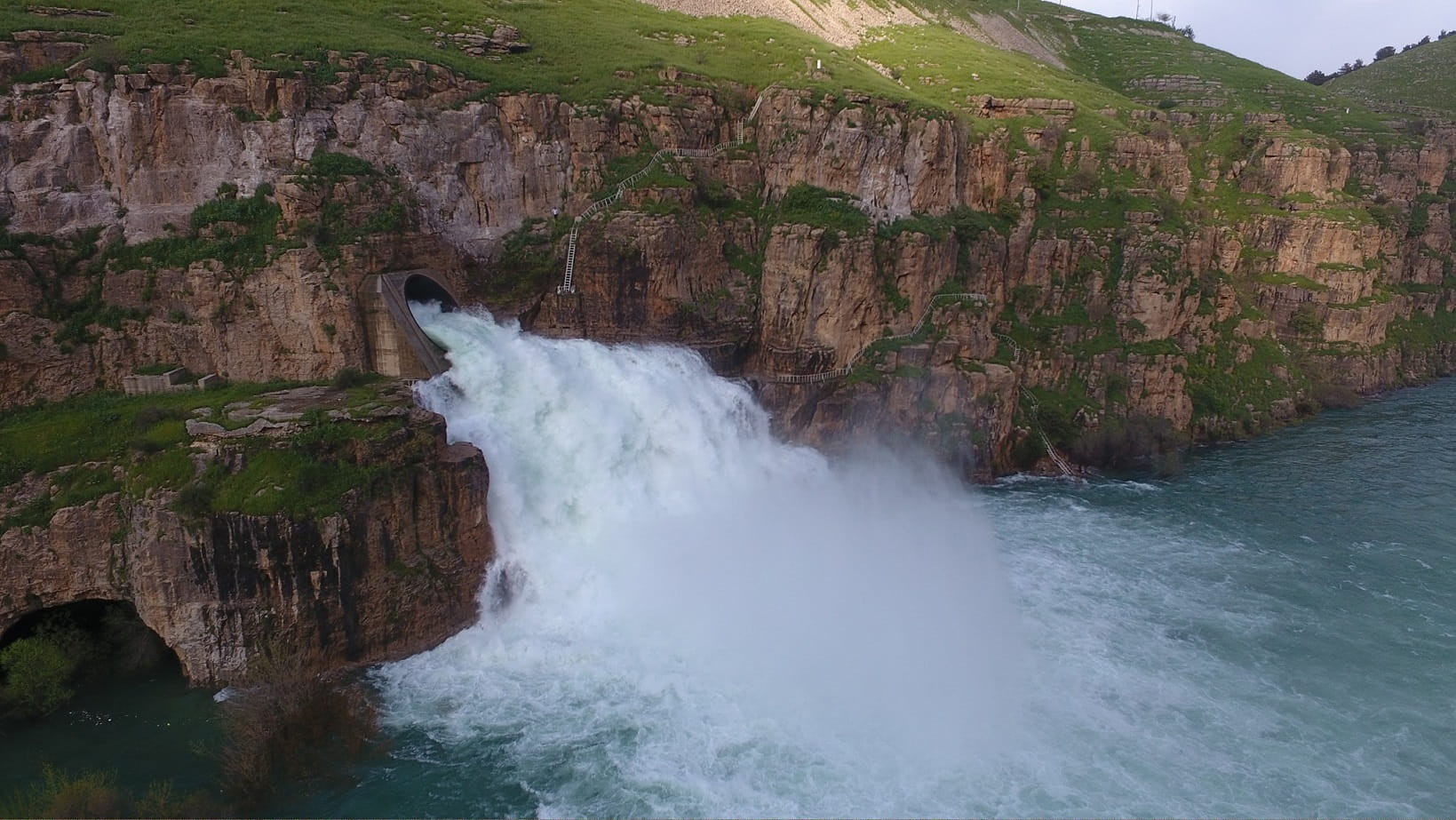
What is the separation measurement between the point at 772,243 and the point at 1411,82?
94.3m

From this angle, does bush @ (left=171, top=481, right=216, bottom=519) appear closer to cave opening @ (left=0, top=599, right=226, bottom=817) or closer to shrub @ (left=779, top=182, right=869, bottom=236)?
cave opening @ (left=0, top=599, right=226, bottom=817)

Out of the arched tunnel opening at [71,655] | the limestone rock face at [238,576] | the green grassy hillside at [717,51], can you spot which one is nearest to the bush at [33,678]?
the arched tunnel opening at [71,655]

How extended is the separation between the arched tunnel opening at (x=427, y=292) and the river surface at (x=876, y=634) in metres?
1.24

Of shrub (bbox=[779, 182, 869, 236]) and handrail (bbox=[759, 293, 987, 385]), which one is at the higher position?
shrub (bbox=[779, 182, 869, 236])

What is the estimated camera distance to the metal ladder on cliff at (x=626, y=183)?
35.8m

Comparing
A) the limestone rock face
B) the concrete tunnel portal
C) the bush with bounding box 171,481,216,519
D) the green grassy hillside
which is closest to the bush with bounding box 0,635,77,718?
the limestone rock face

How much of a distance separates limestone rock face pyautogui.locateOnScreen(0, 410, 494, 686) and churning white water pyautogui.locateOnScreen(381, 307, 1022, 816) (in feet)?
6.61

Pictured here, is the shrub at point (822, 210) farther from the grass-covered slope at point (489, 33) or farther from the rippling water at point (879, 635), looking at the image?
the rippling water at point (879, 635)

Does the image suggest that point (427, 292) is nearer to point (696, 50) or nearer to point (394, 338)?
point (394, 338)

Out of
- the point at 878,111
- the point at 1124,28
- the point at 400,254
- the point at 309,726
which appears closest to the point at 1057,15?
the point at 1124,28

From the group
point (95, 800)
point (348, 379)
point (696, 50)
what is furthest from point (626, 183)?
point (95, 800)

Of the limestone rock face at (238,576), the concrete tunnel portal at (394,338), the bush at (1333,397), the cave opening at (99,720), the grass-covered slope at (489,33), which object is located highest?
the grass-covered slope at (489,33)

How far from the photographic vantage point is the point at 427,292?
33188 mm

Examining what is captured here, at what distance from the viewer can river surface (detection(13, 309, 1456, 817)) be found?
19828mm
